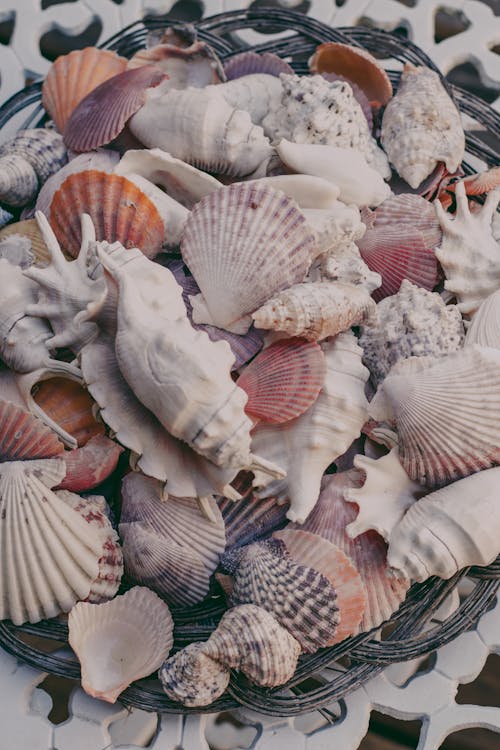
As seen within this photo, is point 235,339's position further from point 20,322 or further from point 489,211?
point 489,211

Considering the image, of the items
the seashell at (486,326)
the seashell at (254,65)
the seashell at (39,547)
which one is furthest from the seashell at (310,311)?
the seashell at (254,65)

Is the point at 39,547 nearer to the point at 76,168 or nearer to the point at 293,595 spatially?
the point at 293,595

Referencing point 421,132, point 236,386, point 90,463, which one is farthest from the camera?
point 421,132

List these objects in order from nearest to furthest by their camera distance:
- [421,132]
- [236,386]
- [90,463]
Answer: [236,386], [90,463], [421,132]

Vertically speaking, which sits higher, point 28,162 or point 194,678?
point 28,162

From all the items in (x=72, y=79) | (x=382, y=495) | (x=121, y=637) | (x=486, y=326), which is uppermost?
Result: (x=72, y=79)

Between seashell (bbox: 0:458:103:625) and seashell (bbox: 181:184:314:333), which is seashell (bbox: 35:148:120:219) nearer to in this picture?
seashell (bbox: 181:184:314:333)

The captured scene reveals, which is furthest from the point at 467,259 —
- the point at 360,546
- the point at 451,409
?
the point at 360,546
